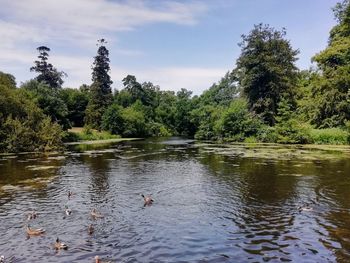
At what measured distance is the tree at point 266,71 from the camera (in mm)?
63938

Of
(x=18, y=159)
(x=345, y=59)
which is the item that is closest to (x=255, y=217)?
(x=18, y=159)

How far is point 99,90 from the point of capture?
9275cm

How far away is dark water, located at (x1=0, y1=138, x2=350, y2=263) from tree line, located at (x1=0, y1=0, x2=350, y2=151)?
18.4 m

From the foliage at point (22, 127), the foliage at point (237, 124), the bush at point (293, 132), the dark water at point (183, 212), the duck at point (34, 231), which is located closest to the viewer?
the dark water at point (183, 212)

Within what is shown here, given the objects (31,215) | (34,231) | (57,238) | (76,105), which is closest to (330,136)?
(31,215)

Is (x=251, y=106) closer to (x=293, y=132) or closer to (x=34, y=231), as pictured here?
(x=293, y=132)

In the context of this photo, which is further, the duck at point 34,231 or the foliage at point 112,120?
the foliage at point 112,120

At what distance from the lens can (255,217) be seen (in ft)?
53.2

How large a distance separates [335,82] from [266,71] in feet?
50.2

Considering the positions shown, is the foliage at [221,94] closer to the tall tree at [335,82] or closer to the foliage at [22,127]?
the tall tree at [335,82]

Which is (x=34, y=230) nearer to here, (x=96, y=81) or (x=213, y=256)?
(x=213, y=256)

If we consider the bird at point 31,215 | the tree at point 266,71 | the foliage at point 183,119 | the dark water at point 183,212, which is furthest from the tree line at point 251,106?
the bird at point 31,215

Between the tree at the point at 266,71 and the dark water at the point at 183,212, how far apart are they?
113ft

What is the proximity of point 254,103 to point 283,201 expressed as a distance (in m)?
49.8
